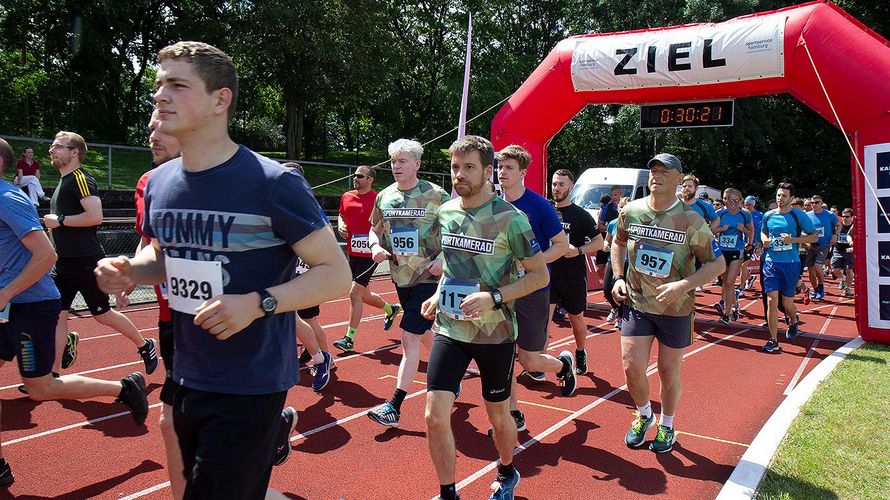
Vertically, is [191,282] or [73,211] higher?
[73,211]

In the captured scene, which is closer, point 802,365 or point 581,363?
point 581,363

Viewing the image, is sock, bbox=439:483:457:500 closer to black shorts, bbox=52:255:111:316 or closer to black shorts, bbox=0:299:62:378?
black shorts, bbox=0:299:62:378

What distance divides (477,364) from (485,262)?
59 cm

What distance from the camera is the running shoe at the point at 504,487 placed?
146 inches

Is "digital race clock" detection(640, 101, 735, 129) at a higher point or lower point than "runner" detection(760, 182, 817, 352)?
higher

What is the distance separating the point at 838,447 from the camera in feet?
15.1

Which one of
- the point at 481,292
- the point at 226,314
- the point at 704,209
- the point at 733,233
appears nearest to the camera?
the point at 226,314

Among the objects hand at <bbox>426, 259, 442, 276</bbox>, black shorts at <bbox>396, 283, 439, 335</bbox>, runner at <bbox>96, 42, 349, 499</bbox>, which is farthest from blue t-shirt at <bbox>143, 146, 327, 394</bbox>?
black shorts at <bbox>396, 283, 439, 335</bbox>

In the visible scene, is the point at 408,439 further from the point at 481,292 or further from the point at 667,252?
the point at 667,252

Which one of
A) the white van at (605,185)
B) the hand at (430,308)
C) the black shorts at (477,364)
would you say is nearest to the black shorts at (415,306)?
the hand at (430,308)

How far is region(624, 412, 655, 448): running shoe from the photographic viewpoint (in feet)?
16.0

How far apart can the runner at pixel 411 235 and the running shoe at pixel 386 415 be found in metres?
0.30

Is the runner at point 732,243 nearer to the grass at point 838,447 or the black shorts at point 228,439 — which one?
the grass at point 838,447

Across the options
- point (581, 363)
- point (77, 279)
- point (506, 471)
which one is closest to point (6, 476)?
point (77, 279)
